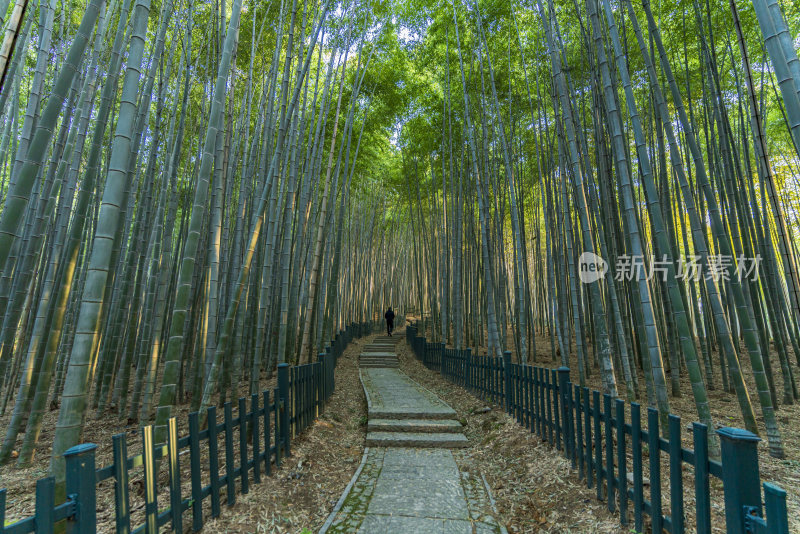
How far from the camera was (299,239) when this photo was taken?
203 inches

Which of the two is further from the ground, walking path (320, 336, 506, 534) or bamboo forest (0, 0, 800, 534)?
bamboo forest (0, 0, 800, 534)

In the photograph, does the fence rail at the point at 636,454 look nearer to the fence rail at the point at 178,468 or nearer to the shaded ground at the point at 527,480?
the shaded ground at the point at 527,480

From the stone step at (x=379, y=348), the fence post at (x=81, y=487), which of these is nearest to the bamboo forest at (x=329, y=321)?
the fence post at (x=81, y=487)

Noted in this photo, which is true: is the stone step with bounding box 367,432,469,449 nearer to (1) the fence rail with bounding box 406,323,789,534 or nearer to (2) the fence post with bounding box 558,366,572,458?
(1) the fence rail with bounding box 406,323,789,534

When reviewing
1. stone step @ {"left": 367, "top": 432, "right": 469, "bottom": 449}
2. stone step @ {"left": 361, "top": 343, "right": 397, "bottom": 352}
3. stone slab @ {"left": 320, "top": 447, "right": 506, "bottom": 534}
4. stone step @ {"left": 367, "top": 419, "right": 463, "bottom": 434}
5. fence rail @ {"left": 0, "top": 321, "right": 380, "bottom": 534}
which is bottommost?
stone slab @ {"left": 320, "top": 447, "right": 506, "bottom": 534}

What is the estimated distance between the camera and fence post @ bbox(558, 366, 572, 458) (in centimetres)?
263

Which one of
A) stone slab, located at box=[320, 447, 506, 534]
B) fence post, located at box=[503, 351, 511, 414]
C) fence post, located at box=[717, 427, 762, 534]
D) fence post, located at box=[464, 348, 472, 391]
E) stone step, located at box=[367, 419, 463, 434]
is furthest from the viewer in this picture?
fence post, located at box=[464, 348, 472, 391]

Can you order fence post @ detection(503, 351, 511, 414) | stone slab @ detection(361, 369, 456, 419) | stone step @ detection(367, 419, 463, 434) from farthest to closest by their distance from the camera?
1. stone slab @ detection(361, 369, 456, 419)
2. fence post @ detection(503, 351, 511, 414)
3. stone step @ detection(367, 419, 463, 434)

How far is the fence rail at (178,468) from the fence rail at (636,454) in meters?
1.83

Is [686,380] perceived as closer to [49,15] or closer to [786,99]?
[786,99]

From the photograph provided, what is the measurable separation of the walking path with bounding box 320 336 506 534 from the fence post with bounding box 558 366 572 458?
61 centimetres

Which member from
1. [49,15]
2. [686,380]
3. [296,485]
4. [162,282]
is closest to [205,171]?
[162,282]

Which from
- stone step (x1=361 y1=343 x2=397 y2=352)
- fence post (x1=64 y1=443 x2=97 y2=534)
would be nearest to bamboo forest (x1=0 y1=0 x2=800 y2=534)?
fence post (x1=64 y1=443 x2=97 y2=534)

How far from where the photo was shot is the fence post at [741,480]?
1.14 m
